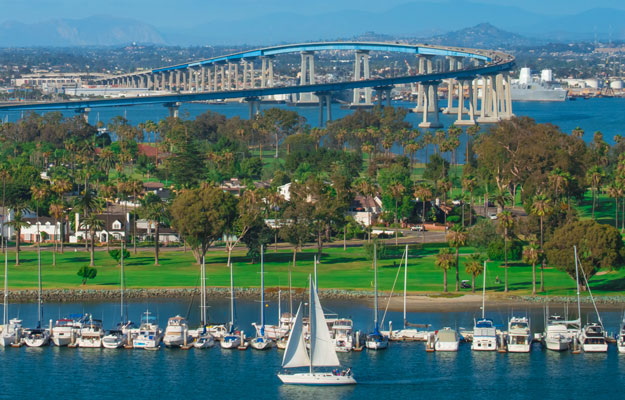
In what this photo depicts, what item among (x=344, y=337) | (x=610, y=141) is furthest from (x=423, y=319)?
(x=610, y=141)

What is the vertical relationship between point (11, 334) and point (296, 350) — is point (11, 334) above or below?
below

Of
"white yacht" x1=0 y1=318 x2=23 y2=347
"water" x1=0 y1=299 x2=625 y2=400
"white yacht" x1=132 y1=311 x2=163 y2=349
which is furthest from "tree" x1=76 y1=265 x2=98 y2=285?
"water" x1=0 y1=299 x2=625 y2=400

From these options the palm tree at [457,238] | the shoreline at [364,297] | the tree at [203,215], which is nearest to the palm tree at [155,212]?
the tree at [203,215]

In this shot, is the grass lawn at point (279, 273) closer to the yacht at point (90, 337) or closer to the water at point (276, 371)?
the yacht at point (90, 337)

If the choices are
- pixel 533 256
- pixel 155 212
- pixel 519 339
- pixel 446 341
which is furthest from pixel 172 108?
pixel 519 339

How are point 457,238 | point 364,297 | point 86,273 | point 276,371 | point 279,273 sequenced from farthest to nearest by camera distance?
point 279,273 → point 86,273 → point 364,297 → point 457,238 → point 276,371

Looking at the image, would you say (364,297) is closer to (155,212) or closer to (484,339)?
(484,339)

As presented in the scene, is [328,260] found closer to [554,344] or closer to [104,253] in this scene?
[104,253]
